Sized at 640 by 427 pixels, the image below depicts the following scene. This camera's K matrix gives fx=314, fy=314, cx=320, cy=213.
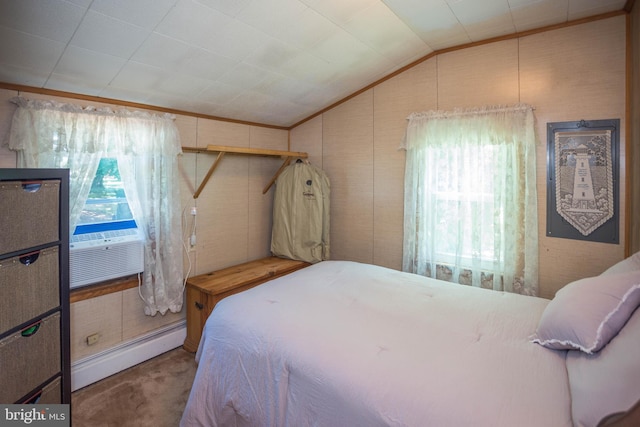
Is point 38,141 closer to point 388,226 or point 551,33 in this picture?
point 388,226

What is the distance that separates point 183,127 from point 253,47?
1042mm

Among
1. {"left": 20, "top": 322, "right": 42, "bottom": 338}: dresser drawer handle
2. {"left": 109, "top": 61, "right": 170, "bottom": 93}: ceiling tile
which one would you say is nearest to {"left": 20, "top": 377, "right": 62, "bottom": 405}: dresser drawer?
{"left": 20, "top": 322, "right": 42, "bottom": 338}: dresser drawer handle

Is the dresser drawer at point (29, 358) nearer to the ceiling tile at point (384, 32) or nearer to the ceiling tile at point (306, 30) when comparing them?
the ceiling tile at point (306, 30)

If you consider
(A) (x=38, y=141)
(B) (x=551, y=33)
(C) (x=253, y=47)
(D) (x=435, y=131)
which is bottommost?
(A) (x=38, y=141)

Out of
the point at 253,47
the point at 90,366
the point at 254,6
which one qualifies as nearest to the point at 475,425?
the point at 254,6

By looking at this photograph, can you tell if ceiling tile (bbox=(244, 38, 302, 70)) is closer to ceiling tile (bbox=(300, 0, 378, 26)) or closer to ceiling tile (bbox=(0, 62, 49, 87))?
ceiling tile (bbox=(300, 0, 378, 26))

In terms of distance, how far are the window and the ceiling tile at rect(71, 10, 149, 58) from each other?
0.89m

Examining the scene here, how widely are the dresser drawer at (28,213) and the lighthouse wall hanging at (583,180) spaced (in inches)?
120

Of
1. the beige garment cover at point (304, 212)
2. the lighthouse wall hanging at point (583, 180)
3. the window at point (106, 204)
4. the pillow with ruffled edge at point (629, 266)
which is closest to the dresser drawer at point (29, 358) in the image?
the window at point (106, 204)

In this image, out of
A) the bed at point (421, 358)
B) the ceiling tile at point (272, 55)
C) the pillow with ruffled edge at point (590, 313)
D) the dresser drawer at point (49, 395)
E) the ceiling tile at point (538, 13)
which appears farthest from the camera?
the ceiling tile at point (272, 55)

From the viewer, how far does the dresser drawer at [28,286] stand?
1.23 meters

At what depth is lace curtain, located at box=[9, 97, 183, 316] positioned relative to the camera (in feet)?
6.39

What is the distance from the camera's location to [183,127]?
2740 mm

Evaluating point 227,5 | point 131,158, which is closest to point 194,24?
point 227,5
